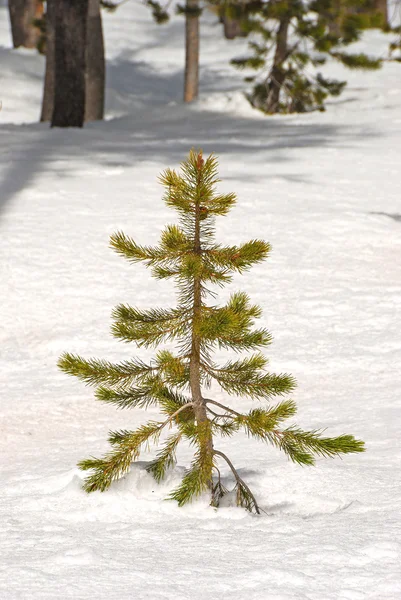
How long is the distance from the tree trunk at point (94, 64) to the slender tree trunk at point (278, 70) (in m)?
2.75

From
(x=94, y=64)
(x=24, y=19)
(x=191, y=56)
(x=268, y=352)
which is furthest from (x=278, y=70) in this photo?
(x=24, y=19)

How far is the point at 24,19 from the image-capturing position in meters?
22.8

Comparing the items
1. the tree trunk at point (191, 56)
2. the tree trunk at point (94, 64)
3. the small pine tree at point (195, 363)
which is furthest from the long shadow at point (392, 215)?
the tree trunk at point (191, 56)

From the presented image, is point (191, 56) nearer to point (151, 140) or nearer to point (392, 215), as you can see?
point (151, 140)

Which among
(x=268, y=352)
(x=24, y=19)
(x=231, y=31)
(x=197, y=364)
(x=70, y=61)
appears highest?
(x=24, y=19)

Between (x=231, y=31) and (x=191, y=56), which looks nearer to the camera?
(x=191, y=56)

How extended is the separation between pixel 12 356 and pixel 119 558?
3.01m

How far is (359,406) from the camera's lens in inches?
176

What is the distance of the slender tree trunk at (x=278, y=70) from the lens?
47.0 feet

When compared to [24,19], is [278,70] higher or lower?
lower

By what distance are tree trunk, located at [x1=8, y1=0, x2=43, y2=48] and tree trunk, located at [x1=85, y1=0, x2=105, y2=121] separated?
8245 millimetres

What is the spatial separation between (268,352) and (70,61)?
305 inches

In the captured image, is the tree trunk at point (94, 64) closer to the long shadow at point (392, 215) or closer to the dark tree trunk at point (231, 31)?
the long shadow at point (392, 215)

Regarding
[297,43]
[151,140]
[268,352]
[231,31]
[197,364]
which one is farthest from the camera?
[231,31]
